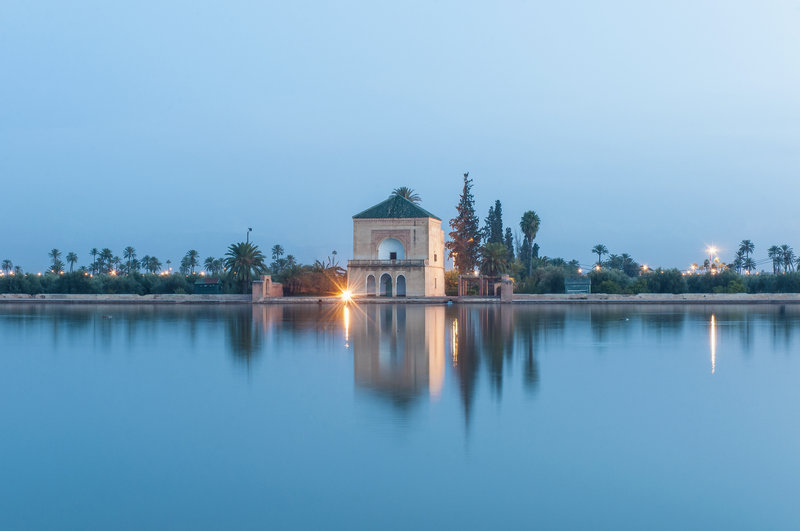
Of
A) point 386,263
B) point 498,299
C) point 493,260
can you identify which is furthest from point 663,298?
point 386,263

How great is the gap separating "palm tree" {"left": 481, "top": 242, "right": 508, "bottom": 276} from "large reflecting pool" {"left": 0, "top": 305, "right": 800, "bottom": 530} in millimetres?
28323

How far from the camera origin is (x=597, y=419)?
827 centimetres

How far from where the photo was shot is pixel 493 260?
143 ft

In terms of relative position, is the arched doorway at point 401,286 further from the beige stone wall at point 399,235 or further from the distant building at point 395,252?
Result: the beige stone wall at point 399,235

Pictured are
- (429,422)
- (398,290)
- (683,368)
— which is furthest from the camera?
(398,290)

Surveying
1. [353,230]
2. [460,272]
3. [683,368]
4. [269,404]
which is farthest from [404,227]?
[269,404]

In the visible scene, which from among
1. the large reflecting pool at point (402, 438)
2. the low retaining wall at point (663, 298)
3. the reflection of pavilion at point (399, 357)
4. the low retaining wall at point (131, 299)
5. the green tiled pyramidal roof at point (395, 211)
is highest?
the green tiled pyramidal roof at point (395, 211)

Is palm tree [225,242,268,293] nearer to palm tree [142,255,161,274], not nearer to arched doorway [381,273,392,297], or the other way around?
arched doorway [381,273,392,297]

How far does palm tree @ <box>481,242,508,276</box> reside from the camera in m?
43.5

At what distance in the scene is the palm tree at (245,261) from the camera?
4272 centimetres

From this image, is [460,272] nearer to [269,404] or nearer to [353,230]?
[353,230]

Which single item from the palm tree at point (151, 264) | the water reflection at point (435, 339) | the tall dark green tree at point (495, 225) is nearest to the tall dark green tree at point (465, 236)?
the tall dark green tree at point (495, 225)

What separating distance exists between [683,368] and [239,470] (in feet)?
28.9

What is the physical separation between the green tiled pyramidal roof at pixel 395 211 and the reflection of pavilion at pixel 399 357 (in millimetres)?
21989
